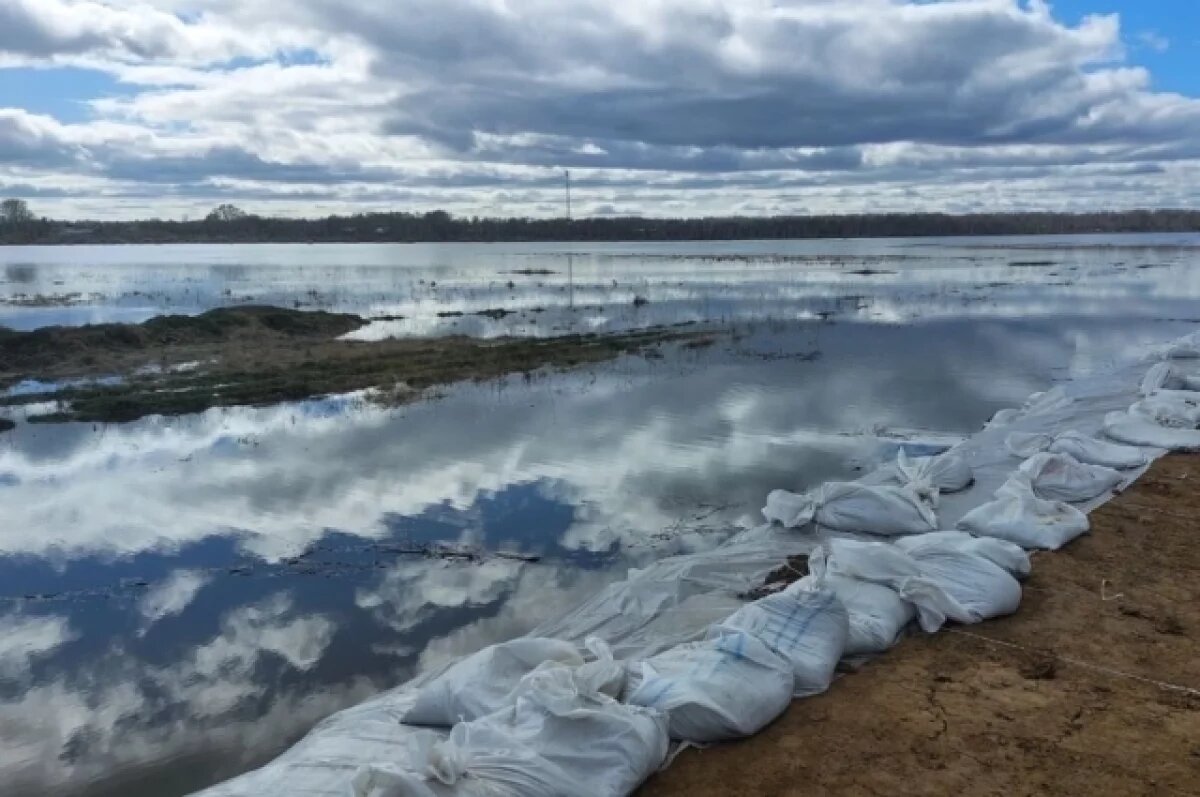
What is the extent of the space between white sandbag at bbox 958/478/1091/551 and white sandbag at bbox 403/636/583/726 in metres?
3.67

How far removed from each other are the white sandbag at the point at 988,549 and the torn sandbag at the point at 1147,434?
459 cm

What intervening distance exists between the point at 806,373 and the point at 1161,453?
766 cm

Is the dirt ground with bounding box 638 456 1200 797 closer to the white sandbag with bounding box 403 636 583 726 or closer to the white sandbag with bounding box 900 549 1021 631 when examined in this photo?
the white sandbag with bounding box 900 549 1021 631

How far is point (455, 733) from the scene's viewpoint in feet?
13.4

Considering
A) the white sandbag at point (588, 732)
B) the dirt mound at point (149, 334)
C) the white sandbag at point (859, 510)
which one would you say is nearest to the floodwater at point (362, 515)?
the white sandbag at point (859, 510)

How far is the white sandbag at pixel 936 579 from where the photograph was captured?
5547 mm

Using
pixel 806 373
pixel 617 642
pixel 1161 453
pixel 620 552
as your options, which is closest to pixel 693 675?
pixel 617 642

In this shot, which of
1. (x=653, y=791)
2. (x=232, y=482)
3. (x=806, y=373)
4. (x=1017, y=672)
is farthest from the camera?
(x=806, y=373)

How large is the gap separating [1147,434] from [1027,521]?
4148 millimetres

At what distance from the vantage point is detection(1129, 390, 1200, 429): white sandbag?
10586mm

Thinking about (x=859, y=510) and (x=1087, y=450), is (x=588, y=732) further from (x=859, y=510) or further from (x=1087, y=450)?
(x=1087, y=450)

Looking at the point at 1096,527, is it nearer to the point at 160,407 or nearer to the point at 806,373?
the point at 806,373

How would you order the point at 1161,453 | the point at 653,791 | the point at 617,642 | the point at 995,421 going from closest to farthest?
the point at 653,791
the point at 617,642
the point at 1161,453
the point at 995,421

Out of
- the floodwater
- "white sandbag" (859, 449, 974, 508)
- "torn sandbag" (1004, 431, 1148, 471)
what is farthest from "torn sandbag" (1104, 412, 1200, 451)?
"white sandbag" (859, 449, 974, 508)
